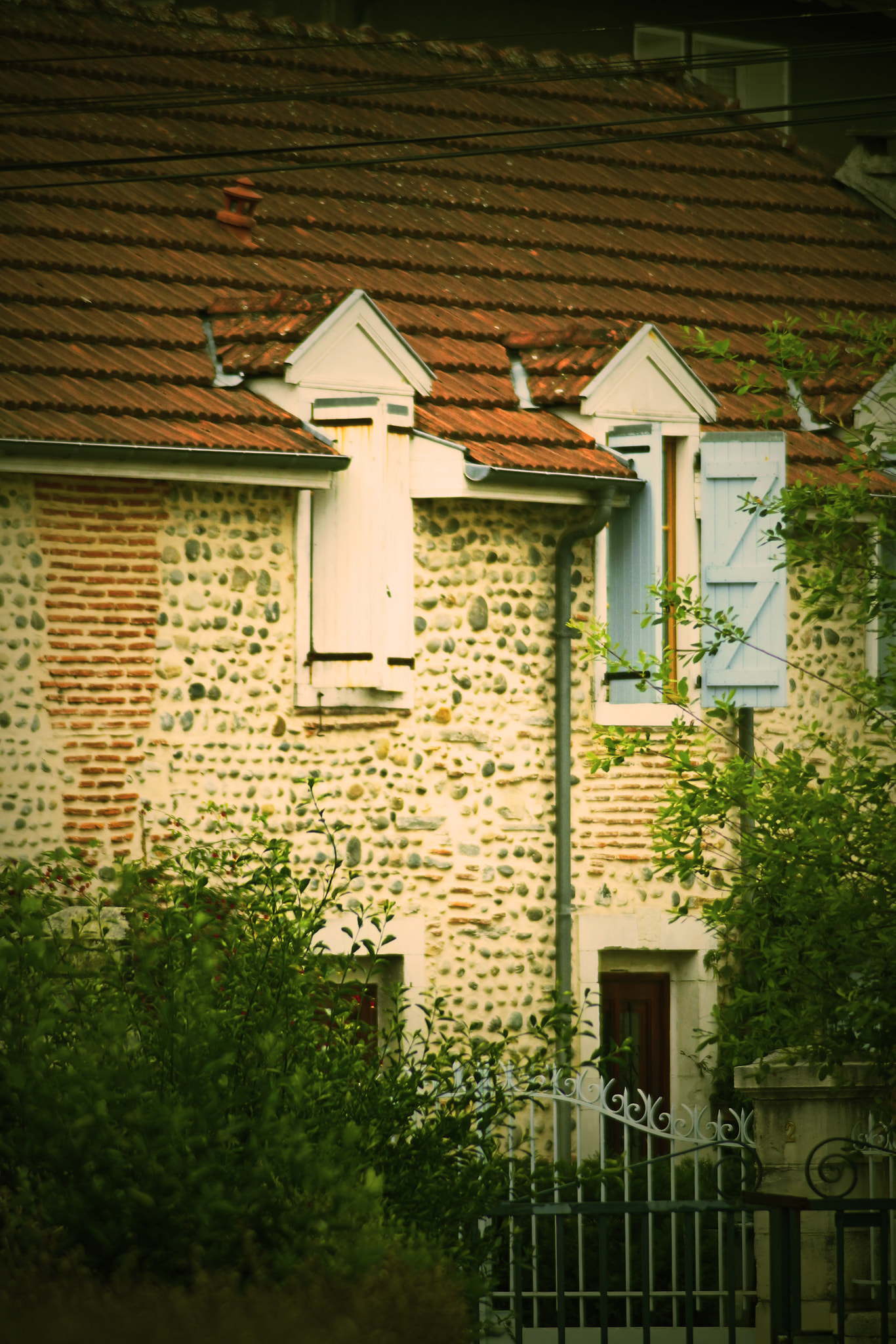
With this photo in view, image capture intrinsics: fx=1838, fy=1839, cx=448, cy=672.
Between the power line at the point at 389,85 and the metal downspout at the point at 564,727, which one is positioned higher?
the power line at the point at 389,85

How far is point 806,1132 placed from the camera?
30.4 ft

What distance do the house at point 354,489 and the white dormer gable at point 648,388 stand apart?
1.0 inches

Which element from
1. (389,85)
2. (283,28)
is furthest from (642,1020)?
(283,28)

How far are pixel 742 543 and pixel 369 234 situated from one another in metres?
3.56

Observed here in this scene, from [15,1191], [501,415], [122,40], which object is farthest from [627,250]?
[15,1191]

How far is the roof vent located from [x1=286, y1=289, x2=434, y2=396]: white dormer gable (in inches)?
54.5

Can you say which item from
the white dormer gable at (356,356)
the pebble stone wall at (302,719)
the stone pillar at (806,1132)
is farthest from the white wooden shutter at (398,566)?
the stone pillar at (806,1132)

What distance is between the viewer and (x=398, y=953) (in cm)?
1158

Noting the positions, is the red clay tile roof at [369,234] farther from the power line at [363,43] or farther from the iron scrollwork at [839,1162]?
the iron scrollwork at [839,1162]

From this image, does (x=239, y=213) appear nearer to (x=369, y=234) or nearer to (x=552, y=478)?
(x=369, y=234)

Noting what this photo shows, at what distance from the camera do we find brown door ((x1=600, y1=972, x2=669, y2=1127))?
494 inches

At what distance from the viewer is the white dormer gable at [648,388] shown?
12328mm

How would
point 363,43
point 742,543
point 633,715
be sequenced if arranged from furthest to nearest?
point 363,43 → point 633,715 → point 742,543

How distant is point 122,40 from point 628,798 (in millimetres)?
6444
